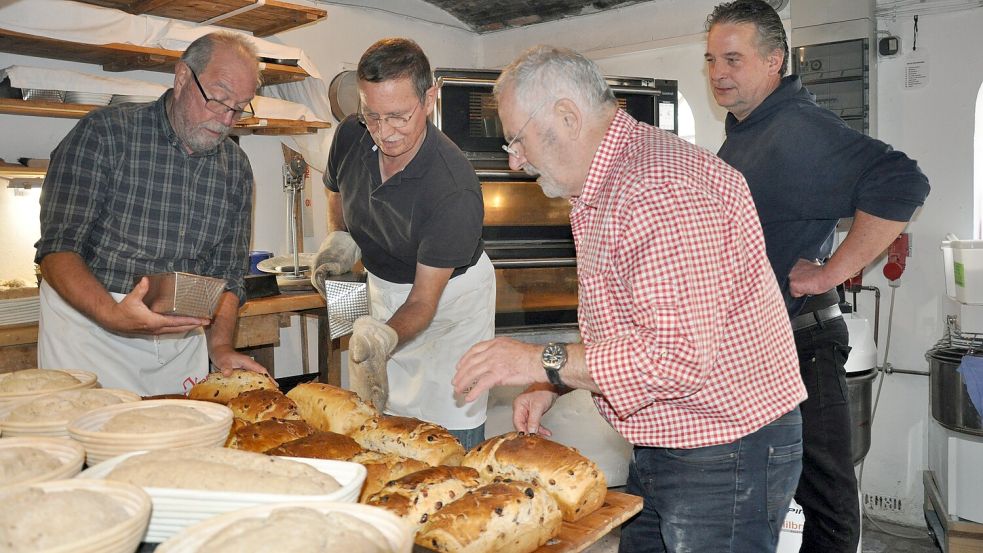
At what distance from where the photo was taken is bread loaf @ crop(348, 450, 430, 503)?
156cm

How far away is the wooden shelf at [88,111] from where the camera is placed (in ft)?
12.4

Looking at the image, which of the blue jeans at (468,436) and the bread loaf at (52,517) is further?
the blue jeans at (468,436)

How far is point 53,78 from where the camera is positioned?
385 cm

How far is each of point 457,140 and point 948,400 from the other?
274cm

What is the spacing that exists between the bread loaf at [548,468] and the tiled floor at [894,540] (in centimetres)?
348

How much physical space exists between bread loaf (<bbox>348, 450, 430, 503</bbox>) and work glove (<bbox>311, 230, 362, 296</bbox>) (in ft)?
4.73

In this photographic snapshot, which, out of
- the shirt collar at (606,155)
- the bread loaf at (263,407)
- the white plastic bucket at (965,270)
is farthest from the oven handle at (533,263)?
the shirt collar at (606,155)

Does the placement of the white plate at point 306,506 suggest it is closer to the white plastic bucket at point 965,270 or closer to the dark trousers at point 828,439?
the dark trousers at point 828,439

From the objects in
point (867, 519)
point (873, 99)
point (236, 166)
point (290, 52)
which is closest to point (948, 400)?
point (867, 519)

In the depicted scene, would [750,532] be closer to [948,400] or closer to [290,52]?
[948,400]

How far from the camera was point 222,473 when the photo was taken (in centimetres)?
114

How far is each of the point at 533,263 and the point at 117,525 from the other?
3390mm

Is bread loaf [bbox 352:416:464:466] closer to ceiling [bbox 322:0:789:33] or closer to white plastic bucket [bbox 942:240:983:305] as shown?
white plastic bucket [bbox 942:240:983:305]

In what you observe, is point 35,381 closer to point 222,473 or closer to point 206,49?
point 222,473
